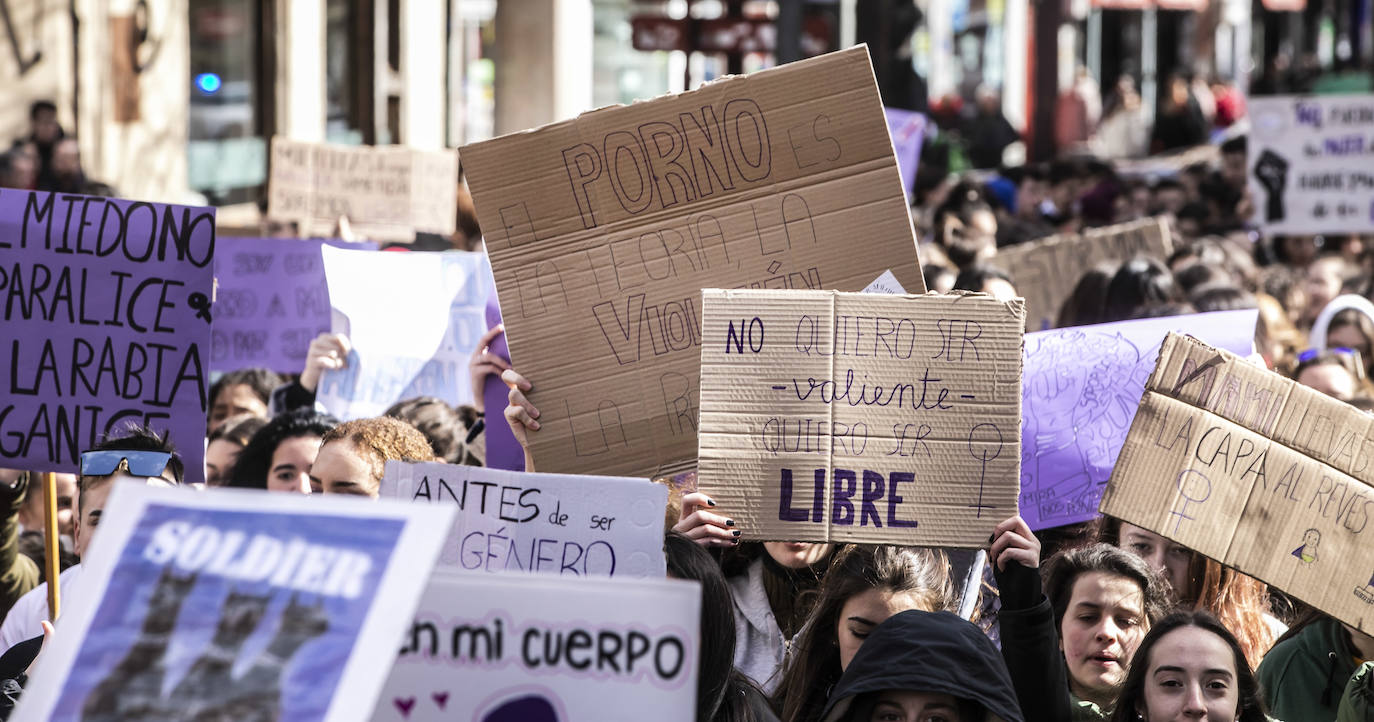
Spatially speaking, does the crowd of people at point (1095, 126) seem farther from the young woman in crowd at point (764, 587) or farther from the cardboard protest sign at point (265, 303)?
the young woman in crowd at point (764, 587)

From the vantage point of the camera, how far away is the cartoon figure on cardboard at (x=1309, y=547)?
3592 mm

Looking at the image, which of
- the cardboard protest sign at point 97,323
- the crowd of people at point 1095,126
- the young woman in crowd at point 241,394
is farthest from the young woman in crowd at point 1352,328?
the crowd of people at point 1095,126

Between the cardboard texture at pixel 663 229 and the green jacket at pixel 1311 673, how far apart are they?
1.14 meters

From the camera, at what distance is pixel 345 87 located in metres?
19.5

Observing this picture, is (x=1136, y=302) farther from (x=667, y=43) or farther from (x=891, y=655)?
(x=667, y=43)

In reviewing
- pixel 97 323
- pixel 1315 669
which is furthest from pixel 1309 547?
pixel 97 323

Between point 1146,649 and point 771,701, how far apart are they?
2.49ft

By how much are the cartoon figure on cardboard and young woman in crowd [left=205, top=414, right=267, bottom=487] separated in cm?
301

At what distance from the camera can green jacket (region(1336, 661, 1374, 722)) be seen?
3.39 metres

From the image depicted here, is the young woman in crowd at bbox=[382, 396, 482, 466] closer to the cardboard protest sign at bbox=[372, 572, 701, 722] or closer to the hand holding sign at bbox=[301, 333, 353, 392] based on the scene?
the hand holding sign at bbox=[301, 333, 353, 392]

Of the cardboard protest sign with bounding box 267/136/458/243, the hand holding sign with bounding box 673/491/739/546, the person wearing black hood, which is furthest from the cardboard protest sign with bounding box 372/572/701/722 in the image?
the cardboard protest sign with bounding box 267/136/458/243

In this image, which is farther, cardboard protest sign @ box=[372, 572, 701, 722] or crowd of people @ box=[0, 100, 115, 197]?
crowd of people @ box=[0, 100, 115, 197]

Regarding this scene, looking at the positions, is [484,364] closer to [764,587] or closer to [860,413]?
[764,587]

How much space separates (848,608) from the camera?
12.4 ft
